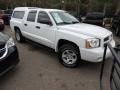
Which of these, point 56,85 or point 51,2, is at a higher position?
point 51,2

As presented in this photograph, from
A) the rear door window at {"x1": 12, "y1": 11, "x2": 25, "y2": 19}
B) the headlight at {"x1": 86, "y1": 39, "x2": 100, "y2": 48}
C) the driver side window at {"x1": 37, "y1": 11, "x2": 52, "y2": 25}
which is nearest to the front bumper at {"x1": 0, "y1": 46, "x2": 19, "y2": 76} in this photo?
the driver side window at {"x1": 37, "y1": 11, "x2": 52, "y2": 25}

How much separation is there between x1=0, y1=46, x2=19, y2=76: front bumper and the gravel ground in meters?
0.41

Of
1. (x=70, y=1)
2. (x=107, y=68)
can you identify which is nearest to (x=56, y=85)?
(x=107, y=68)

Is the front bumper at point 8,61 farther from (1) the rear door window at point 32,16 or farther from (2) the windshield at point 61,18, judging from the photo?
(1) the rear door window at point 32,16

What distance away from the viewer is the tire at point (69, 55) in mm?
4160

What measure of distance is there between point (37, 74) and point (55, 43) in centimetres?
119

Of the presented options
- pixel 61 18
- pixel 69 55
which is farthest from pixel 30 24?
pixel 69 55

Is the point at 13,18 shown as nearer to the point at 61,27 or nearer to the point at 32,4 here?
the point at 61,27

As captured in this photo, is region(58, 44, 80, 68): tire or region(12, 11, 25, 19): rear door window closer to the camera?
region(58, 44, 80, 68): tire

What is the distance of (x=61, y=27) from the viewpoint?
4449mm

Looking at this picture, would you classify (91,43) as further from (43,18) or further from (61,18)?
(43,18)

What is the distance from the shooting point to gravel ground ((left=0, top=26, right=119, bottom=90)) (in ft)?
11.3

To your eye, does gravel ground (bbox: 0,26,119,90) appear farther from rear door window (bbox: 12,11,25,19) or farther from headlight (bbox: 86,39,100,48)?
rear door window (bbox: 12,11,25,19)

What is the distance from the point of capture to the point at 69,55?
4.36m
